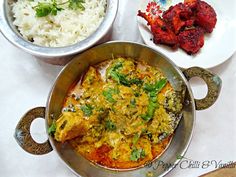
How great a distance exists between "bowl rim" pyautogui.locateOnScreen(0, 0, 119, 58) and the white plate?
201 millimetres

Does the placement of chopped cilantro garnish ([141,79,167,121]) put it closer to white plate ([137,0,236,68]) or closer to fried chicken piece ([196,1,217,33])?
white plate ([137,0,236,68])

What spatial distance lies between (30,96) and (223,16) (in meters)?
0.86

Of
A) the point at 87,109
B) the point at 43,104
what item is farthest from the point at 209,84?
the point at 43,104

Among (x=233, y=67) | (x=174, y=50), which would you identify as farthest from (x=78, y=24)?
(x=233, y=67)

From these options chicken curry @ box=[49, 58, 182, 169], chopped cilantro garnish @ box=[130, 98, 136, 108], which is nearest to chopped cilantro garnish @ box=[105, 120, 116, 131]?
chicken curry @ box=[49, 58, 182, 169]

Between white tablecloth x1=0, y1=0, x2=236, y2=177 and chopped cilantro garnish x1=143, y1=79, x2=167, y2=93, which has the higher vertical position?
chopped cilantro garnish x1=143, y1=79, x2=167, y2=93

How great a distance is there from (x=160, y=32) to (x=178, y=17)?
3.9 inches

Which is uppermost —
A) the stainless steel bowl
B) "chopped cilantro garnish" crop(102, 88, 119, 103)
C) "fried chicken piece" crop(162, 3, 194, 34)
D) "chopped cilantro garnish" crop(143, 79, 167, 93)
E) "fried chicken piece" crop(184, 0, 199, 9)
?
"fried chicken piece" crop(184, 0, 199, 9)

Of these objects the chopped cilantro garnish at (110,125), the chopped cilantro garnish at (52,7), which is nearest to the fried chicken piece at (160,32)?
the chopped cilantro garnish at (52,7)

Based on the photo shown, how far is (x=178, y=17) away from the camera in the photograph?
175cm

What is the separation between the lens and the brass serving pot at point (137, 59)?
160 centimetres

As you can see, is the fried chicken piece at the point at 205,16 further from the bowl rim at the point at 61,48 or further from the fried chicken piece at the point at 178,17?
the bowl rim at the point at 61,48

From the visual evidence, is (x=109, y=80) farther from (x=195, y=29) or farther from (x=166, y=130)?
(x=195, y=29)

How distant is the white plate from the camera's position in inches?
69.2
